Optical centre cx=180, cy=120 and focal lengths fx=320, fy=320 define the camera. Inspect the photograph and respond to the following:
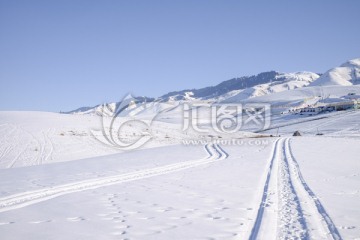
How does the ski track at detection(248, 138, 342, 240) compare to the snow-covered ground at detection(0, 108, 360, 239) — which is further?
the snow-covered ground at detection(0, 108, 360, 239)

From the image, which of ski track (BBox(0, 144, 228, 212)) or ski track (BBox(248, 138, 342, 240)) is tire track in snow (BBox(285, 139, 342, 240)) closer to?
ski track (BBox(248, 138, 342, 240))

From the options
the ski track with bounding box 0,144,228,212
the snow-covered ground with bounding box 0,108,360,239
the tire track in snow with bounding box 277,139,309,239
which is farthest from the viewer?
the ski track with bounding box 0,144,228,212

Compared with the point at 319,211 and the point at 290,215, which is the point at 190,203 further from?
the point at 319,211

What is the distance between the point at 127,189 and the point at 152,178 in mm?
2109

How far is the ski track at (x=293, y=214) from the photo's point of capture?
207 inches

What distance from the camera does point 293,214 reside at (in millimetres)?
6328

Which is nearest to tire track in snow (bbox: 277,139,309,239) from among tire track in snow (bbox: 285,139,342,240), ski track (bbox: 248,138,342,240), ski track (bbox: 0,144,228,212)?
ski track (bbox: 248,138,342,240)

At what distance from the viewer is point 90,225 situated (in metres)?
5.88

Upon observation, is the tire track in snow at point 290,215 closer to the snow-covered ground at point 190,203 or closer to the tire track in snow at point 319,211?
the snow-covered ground at point 190,203

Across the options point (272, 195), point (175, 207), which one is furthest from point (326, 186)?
point (175, 207)

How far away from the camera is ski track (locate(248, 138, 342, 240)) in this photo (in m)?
5.26

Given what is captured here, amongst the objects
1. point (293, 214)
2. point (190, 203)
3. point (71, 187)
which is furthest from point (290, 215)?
point (71, 187)

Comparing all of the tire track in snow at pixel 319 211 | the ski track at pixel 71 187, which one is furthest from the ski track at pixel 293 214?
the ski track at pixel 71 187

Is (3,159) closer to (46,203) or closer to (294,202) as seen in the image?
(46,203)
